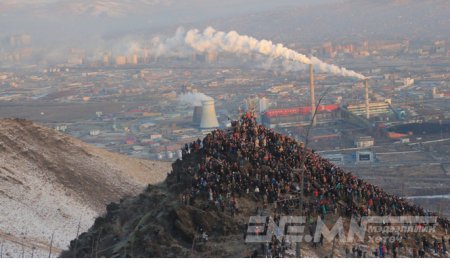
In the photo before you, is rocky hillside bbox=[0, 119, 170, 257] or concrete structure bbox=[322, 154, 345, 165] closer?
rocky hillside bbox=[0, 119, 170, 257]

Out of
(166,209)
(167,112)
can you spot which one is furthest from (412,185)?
(167,112)

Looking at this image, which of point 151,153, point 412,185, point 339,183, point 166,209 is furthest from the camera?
point 151,153

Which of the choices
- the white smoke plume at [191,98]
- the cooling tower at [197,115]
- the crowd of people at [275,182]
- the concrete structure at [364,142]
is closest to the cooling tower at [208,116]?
the cooling tower at [197,115]

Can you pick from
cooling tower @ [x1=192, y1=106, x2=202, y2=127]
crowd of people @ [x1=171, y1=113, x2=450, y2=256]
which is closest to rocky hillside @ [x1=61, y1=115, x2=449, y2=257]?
crowd of people @ [x1=171, y1=113, x2=450, y2=256]

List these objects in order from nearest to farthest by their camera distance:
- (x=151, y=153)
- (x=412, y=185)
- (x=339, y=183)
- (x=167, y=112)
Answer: (x=339, y=183) < (x=412, y=185) < (x=151, y=153) < (x=167, y=112)

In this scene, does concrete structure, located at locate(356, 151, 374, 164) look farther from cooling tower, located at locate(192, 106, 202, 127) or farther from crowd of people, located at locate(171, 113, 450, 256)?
crowd of people, located at locate(171, 113, 450, 256)

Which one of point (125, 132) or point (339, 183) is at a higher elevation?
point (339, 183)

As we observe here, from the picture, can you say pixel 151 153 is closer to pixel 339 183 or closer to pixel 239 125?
pixel 239 125
